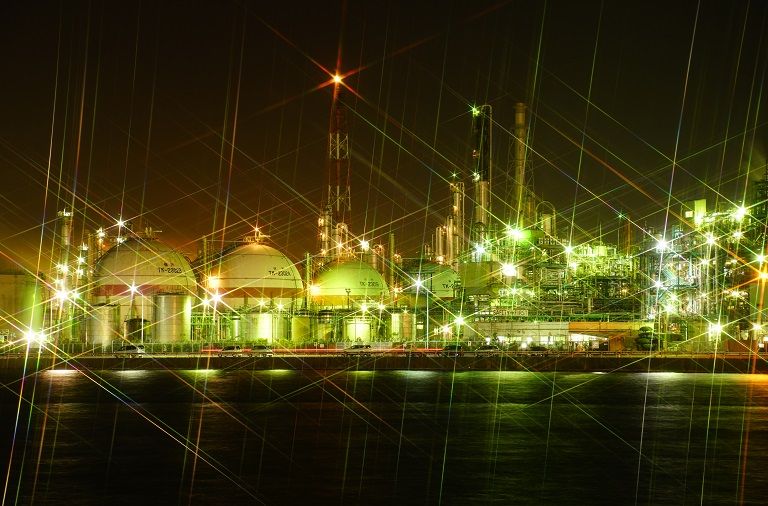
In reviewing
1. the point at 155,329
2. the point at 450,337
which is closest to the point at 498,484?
the point at 155,329

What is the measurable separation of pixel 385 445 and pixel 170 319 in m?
59.0

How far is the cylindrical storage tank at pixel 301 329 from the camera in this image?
92.6 metres

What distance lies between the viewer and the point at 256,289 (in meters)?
93.2

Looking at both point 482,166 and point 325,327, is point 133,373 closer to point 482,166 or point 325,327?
point 325,327

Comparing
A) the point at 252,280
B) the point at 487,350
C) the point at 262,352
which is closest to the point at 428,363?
the point at 487,350

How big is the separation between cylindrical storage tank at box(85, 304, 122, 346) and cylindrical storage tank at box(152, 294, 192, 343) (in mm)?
3310

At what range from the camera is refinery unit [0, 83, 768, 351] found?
86.6 meters

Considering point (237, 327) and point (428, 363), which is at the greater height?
point (237, 327)

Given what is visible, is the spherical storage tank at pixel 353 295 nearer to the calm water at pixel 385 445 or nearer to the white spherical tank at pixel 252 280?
the white spherical tank at pixel 252 280

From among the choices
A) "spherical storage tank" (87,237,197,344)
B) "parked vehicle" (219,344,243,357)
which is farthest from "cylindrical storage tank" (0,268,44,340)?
"parked vehicle" (219,344,243,357)

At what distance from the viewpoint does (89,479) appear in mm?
25172

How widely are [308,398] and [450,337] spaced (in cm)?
5097

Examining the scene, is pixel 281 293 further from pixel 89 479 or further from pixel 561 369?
pixel 89 479

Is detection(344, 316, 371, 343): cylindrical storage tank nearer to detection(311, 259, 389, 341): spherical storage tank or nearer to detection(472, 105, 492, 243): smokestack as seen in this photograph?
detection(311, 259, 389, 341): spherical storage tank
